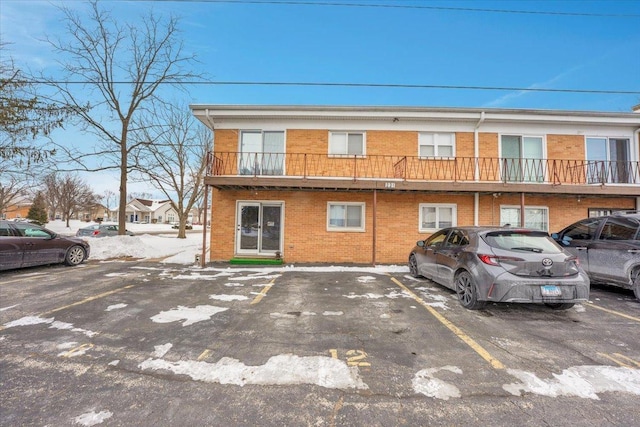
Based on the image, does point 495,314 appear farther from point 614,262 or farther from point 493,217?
point 493,217

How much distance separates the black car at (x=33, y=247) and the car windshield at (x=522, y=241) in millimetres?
11887

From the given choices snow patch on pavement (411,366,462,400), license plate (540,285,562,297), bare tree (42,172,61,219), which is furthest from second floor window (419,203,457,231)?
bare tree (42,172,61,219)

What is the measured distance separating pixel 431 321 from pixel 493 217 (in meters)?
8.04

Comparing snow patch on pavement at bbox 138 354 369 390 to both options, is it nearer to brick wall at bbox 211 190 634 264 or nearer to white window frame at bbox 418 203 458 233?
brick wall at bbox 211 190 634 264

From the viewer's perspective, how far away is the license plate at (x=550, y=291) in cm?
453

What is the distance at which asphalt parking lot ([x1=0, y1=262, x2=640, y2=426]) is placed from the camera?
7.58 ft

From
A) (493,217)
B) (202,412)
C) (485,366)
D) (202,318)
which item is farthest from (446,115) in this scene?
(202,412)

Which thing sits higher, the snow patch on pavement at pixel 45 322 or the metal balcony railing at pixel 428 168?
the metal balcony railing at pixel 428 168

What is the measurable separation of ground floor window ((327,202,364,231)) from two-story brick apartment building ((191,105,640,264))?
38mm

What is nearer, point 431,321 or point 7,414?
point 7,414

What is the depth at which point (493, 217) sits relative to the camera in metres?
10.8

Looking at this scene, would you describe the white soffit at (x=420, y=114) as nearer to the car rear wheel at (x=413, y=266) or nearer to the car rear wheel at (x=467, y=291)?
the car rear wheel at (x=413, y=266)

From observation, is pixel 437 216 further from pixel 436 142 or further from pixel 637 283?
pixel 637 283

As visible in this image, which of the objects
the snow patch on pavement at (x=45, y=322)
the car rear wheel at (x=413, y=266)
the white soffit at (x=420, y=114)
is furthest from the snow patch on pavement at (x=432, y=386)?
the white soffit at (x=420, y=114)
